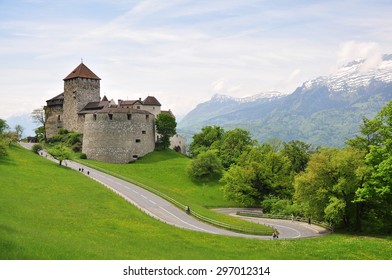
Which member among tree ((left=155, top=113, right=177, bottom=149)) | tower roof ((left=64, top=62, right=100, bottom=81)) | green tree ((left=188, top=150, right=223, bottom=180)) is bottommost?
green tree ((left=188, top=150, right=223, bottom=180))

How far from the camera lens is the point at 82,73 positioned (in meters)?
117

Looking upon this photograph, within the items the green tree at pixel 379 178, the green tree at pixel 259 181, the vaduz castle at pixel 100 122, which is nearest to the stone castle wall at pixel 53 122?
the vaduz castle at pixel 100 122

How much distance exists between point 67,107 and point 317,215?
8307 cm

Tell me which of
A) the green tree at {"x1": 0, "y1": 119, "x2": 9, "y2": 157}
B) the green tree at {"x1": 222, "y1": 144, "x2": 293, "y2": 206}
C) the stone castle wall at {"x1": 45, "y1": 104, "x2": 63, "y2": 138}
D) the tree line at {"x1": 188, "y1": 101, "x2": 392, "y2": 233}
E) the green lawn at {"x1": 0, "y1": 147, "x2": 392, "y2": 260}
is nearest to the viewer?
the green lawn at {"x1": 0, "y1": 147, "x2": 392, "y2": 260}

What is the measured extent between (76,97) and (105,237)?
281 ft

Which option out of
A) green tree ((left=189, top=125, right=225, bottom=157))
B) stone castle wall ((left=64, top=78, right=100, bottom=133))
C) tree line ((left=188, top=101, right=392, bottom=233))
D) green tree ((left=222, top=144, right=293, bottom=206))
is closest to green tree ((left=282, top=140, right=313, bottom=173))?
green tree ((left=222, top=144, right=293, bottom=206))

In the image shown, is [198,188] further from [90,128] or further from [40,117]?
[40,117]

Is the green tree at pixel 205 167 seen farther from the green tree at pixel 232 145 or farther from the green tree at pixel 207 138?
the green tree at pixel 207 138

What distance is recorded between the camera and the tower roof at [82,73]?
116 m

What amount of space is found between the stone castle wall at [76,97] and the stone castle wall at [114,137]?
36.6 feet

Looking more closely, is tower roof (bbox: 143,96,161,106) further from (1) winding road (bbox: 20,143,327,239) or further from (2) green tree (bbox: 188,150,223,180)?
(1) winding road (bbox: 20,143,327,239)

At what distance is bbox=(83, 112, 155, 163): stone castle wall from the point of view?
10144 cm

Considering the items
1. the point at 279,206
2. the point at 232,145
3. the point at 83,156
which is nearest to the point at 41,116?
the point at 83,156

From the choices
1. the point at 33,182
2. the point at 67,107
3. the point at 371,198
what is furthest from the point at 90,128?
the point at 371,198
